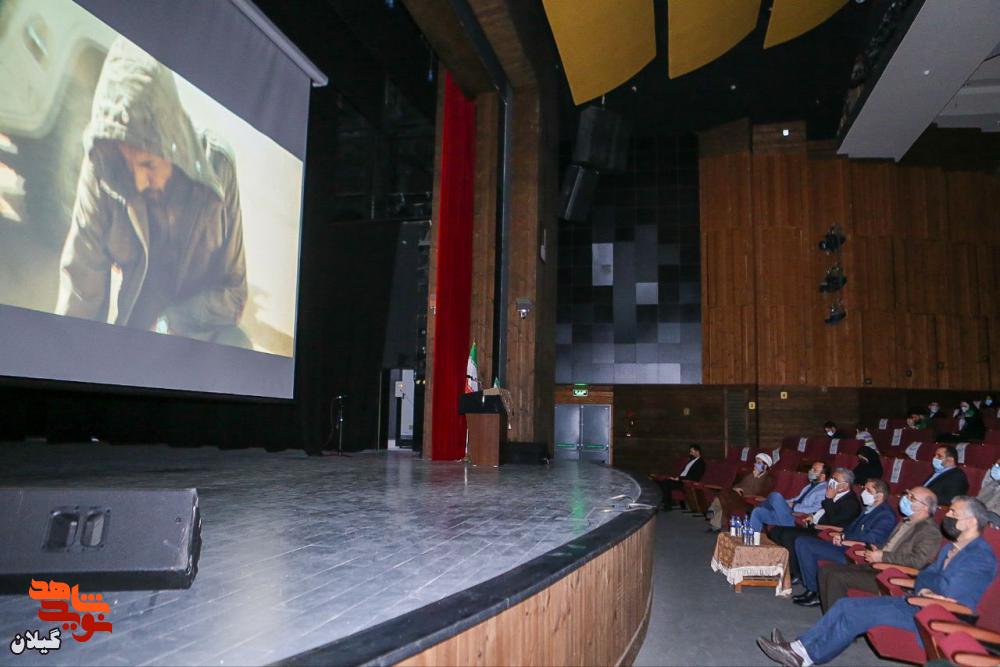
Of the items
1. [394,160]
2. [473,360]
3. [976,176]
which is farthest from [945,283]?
[394,160]

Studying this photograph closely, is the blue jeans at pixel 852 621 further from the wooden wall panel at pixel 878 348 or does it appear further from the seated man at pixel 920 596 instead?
the wooden wall panel at pixel 878 348

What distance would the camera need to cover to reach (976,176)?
1398cm

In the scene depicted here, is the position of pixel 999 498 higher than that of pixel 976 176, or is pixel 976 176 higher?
pixel 976 176

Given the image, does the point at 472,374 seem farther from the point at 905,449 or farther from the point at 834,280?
the point at 834,280

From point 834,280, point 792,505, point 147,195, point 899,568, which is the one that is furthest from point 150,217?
point 834,280

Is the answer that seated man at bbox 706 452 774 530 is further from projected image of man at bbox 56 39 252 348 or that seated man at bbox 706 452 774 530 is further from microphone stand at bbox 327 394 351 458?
microphone stand at bbox 327 394 351 458

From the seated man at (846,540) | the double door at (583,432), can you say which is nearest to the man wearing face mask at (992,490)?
the seated man at (846,540)

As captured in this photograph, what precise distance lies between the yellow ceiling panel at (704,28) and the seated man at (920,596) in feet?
27.2

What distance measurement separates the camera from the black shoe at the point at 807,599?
15.9 ft

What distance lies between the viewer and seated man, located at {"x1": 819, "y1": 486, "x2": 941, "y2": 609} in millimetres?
4000

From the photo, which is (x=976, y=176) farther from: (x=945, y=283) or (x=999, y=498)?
(x=999, y=498)

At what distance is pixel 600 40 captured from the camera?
10.1 meters

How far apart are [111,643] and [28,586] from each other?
59 centimetres

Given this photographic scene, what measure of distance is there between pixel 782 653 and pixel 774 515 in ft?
9.97
